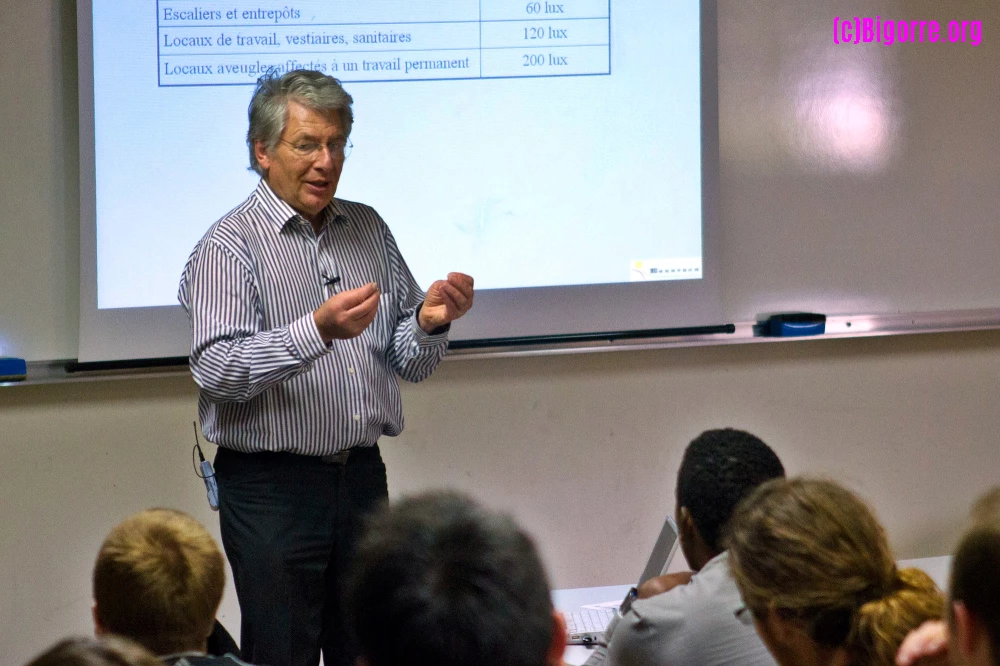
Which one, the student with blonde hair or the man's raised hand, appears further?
the man's raised hand

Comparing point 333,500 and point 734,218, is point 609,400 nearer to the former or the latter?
point 734,218

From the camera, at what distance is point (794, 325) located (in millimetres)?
3465

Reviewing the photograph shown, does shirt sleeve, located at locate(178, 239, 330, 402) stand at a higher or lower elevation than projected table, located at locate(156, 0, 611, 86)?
lower

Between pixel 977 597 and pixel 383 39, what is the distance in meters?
2.62

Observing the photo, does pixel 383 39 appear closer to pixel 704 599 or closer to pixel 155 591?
pixel 155 591

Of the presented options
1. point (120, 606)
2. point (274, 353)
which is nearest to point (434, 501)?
point (120, 606)

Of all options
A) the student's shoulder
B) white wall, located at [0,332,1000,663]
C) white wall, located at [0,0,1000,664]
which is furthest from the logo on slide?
the student's shoulder

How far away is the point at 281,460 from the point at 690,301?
167cm

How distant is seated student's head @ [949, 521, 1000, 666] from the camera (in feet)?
3.12

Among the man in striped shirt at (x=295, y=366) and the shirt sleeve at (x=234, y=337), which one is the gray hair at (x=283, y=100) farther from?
the shirt sleeve at (x=234, y=337)

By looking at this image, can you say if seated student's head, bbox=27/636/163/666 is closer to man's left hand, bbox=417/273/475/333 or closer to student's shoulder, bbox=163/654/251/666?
student's shoulder, bbox=163/654/251/666

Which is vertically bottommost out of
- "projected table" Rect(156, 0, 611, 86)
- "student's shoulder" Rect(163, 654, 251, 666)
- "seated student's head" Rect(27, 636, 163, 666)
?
"student's shoulder" Rect(163, 654, 251, 666)

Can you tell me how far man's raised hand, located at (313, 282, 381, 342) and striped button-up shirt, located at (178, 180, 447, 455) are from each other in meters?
0.03

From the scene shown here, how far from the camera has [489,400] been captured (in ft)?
11.2
